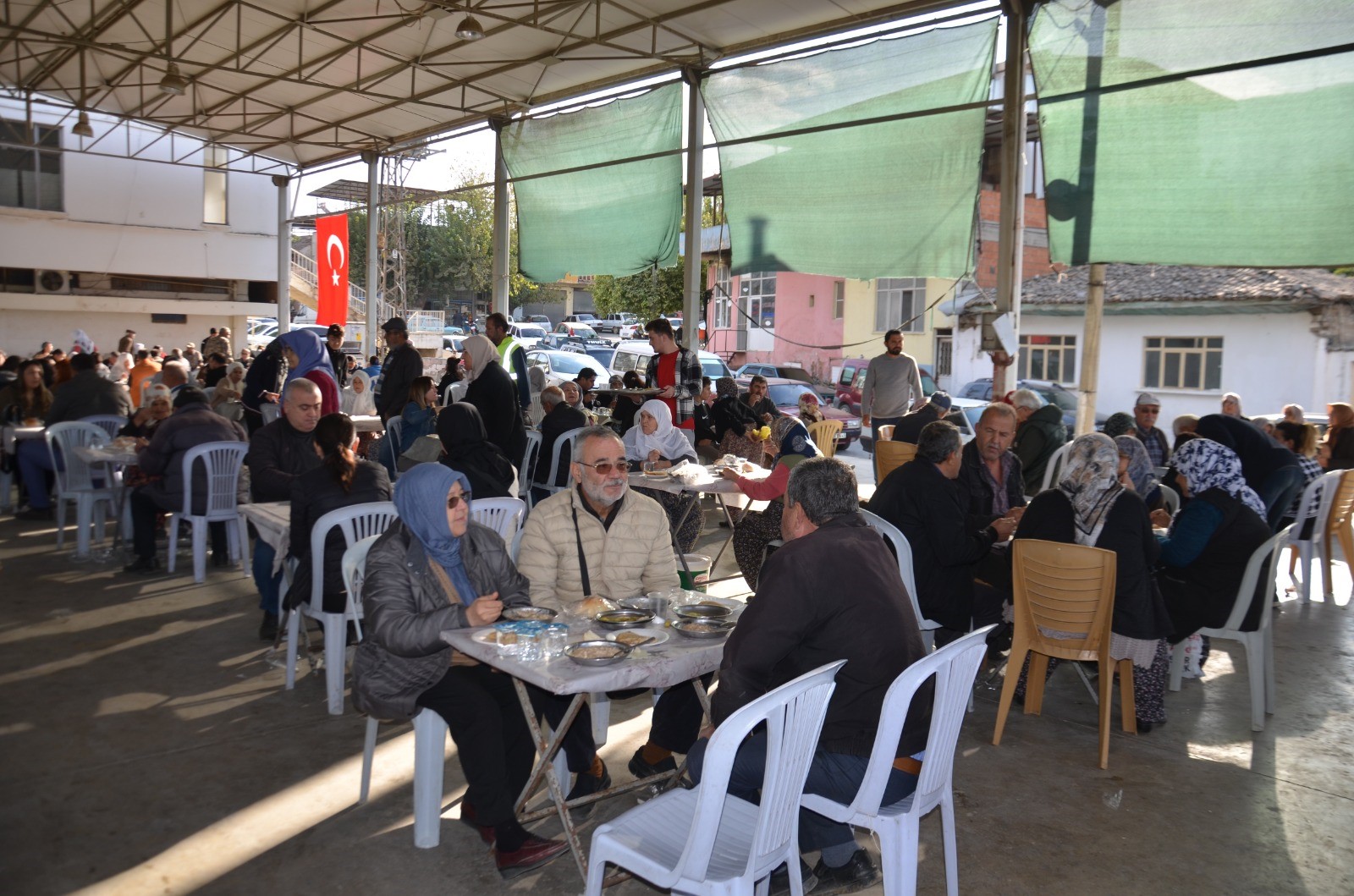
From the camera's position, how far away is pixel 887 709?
2.57 meters

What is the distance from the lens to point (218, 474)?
260 inches

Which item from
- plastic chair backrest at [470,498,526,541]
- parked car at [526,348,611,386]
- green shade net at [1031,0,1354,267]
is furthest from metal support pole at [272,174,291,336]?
plastic chair backrest at [470,498,526,541]

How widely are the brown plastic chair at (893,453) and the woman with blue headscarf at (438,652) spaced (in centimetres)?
470

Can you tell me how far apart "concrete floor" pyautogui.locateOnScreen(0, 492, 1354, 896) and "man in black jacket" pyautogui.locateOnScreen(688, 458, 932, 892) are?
0.74 meters

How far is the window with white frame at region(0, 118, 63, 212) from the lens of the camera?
61.3 feet

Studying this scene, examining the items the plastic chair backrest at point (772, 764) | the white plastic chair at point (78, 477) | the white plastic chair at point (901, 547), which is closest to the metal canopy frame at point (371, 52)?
Result: the white plastic chair at point (78, 477)

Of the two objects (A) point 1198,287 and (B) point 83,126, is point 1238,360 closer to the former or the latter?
(A) point 1198,287

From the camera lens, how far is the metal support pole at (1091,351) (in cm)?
765

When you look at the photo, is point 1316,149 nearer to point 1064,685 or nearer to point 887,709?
point 1064,685

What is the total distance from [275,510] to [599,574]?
2337 millimetres

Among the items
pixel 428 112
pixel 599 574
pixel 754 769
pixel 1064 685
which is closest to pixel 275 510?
pixel 599 574

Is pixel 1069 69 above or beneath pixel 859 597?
above

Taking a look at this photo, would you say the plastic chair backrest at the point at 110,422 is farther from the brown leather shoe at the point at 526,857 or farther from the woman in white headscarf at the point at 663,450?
the brown leather shoe at the point at 526,857

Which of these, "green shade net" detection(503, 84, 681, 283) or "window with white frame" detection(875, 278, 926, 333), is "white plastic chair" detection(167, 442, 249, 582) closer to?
"green shade net" detection(503, 84, 681, 283)
